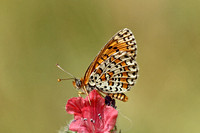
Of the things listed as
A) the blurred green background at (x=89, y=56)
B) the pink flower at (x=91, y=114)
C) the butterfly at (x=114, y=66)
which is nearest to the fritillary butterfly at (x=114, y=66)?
the butterfly at (x=114, y=66)

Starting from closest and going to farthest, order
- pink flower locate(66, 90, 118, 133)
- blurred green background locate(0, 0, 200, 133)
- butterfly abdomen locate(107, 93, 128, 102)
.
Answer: pink flower locate(66, 90, 118, 133)
butterfly abdomen locate(107, 93, 128, 102)
blurred green background locate(0, 0, 200, 133)

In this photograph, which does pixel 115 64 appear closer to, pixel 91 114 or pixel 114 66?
pixel 114 66

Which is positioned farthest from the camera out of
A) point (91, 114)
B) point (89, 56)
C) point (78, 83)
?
point (89, 56)

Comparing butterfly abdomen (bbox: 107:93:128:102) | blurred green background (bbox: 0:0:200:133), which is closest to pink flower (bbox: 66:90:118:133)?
butterfly abdomen (bbox: 107:93:128:102)

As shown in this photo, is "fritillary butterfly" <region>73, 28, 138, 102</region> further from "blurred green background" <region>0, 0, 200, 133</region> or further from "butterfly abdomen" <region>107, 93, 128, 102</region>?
"blurred green background" <region>0, 0, 200, 133</region>

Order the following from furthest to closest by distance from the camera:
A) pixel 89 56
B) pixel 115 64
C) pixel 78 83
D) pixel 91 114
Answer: pixel 89 56 < pixel 115 64 < pixel 78 83 < pixel 91 114

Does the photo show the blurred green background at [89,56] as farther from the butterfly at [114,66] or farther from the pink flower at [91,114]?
the pink flower at [91,114]

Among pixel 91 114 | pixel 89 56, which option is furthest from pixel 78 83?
pixel 89 56
